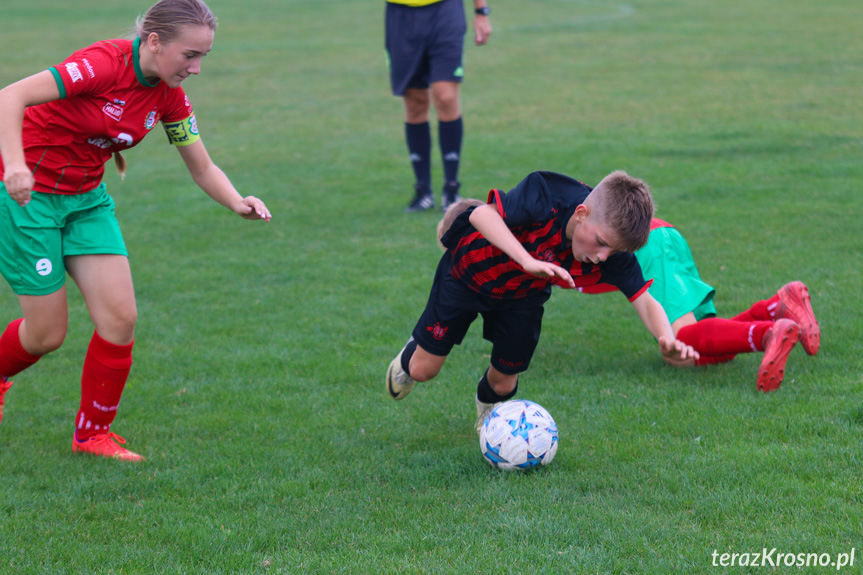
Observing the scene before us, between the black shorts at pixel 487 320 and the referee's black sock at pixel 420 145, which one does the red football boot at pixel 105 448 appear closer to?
the black shorts at pixel 487 320

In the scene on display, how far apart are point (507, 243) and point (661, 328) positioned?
82cm

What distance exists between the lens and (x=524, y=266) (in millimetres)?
3436

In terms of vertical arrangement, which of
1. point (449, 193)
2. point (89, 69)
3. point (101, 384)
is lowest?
point (449, 193)

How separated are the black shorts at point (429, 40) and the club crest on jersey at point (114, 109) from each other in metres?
4.88

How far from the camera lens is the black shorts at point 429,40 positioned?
8.42 m

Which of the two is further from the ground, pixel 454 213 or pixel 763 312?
pixel 454 213

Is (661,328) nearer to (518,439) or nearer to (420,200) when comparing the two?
(518,439)

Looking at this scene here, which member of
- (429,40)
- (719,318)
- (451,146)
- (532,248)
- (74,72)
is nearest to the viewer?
(74,72)

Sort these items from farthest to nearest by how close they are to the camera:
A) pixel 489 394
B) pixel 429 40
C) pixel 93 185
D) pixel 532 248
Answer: pixel 429 40
pixel 489 394
pixel 93 185
pixel 532 248

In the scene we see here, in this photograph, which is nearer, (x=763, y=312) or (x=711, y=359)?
Result: (x=711, y=359)

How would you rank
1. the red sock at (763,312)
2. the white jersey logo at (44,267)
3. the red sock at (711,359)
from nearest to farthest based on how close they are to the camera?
the white jersey logo at (44,267), the red sock at (711,359), the red sock at (763,312)

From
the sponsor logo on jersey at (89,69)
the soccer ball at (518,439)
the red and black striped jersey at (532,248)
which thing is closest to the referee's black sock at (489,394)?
the soccer ball at (518,439)

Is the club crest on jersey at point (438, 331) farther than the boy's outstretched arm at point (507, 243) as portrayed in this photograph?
Yes

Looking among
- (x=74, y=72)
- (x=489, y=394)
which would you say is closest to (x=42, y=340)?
(x=74, y=72)
